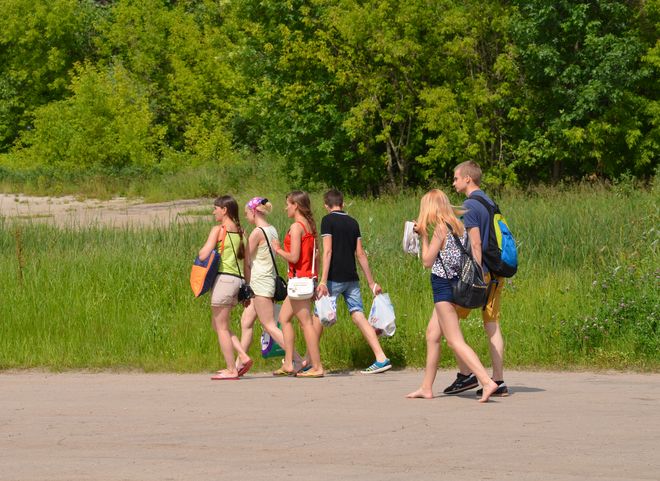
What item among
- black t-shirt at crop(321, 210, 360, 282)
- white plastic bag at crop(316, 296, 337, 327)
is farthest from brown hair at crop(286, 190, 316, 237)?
white plastic bag at crop(316, 296, 337, 327)

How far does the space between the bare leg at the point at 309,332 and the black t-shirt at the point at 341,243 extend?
1.20ft

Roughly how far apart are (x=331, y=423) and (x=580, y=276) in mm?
6468

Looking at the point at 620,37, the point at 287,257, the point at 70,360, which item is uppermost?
the point at 620,37

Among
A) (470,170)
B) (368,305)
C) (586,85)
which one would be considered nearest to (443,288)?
(470,170)

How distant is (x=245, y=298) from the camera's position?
39.9 feet

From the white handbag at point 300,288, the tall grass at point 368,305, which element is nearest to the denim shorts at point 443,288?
the white handbag at point 300,288

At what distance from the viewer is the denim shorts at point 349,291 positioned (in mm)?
12156

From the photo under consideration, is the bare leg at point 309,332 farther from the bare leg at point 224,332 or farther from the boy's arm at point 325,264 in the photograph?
the bare leg at point 224,332

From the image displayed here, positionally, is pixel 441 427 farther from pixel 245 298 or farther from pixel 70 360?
pixel 70 360

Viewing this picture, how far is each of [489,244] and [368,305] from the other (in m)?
4.24

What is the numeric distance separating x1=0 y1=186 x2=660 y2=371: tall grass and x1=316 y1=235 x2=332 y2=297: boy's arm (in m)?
1.22

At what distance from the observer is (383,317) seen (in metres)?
12.2

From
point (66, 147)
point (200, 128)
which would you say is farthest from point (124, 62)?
point (66, 147)

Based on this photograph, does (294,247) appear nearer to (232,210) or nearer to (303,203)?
(303,203)
